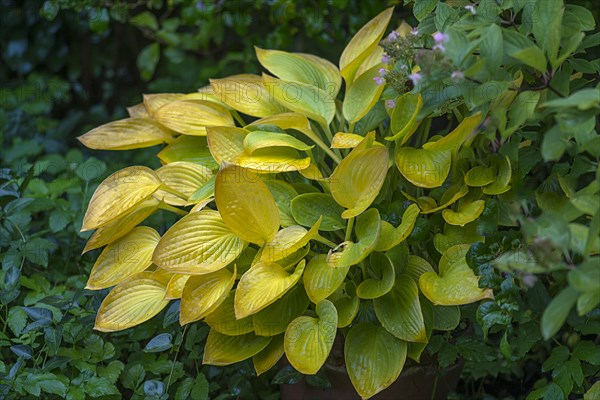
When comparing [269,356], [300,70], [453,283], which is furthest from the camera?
[300,70]

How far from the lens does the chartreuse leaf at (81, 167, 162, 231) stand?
1261 millimetres

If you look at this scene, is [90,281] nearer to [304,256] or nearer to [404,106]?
[304,256]

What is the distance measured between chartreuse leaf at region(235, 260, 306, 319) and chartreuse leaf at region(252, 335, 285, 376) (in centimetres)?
13

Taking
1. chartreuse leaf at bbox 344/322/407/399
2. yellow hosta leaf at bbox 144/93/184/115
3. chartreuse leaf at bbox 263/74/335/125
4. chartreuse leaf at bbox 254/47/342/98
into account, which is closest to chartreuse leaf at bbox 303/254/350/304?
chartreuse leaf at bbox 344/322/407/399

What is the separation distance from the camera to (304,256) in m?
1.24

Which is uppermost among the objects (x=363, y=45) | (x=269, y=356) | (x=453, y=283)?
(x=363, y=45)

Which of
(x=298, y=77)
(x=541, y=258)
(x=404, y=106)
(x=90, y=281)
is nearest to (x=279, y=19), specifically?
(x=298, y=77)

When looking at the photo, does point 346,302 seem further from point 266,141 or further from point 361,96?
point 361,96

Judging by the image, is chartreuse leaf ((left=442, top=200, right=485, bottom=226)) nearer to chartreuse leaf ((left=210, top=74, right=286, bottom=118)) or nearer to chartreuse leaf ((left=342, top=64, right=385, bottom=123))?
chartreuse leaf ((left=342, top=64, right=385, bottom=123))

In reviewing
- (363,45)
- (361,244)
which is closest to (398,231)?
(361,244)

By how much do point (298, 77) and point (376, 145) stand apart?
0.31 m

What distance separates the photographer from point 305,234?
1.16 metres

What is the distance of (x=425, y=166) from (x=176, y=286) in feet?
1.50

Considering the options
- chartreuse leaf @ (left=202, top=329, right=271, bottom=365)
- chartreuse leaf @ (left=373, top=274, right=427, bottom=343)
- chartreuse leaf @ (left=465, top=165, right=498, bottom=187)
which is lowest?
chartreuse leaf @ (left=202, top=329, right=271, bottom=365)
